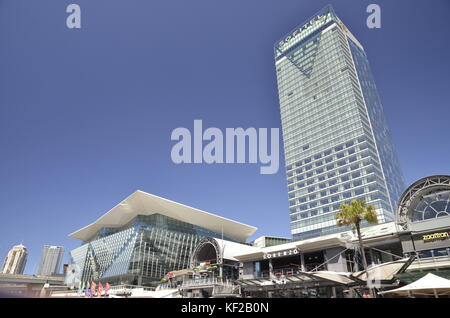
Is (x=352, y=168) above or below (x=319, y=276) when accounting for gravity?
above

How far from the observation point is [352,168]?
117 m

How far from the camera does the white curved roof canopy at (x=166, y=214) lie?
262 ft

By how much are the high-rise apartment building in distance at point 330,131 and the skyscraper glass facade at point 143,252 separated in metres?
59.6

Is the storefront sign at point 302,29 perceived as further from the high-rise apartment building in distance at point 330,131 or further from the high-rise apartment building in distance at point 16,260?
the high-rise apartment building in distance at point 16,260

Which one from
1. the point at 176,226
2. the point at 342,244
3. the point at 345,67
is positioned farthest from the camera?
the point at 345,67

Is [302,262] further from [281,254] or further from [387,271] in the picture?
[387,271]

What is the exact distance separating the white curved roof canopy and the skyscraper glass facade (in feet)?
6.82

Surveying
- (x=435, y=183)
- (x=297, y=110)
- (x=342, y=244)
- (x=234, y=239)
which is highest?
(x=297, y=110)

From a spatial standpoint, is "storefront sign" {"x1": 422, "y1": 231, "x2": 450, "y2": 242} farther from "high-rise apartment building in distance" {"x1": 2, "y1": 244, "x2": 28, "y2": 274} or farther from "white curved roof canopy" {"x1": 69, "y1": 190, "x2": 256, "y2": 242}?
"high-rise apartment building in distance" {"x1": 2, "y1": 244, "x2": 28, "y2": 274}
